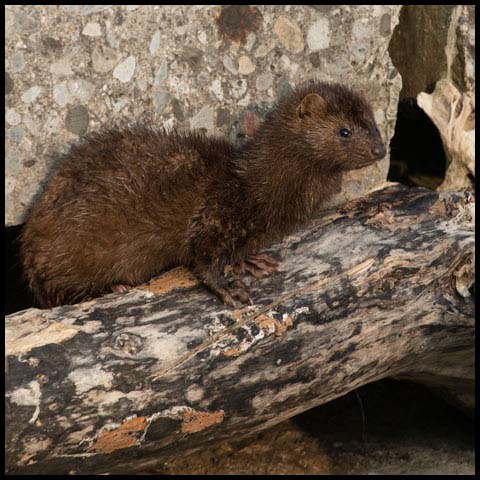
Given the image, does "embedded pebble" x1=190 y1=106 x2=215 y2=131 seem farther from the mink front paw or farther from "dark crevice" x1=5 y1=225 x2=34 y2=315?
"dark crevice" x1=5 y1=225 x2=34 y2=315

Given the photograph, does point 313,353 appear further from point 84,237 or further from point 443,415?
point 443,415

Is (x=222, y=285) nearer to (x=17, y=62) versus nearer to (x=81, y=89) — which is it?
(x=81, y=89)

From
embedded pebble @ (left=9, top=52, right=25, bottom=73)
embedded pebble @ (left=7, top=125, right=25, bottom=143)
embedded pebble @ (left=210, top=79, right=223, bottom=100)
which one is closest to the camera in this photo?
embedded pebble @ (left=9, top=52, right=25, bottom=73)

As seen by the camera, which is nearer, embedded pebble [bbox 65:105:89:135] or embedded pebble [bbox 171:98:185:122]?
embedded pebble [bbox 65:105:89:135]

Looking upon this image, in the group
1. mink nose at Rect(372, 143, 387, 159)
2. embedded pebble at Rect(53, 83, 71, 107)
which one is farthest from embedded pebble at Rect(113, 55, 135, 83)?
mink nose at Rect(372, 143, 387, 159)

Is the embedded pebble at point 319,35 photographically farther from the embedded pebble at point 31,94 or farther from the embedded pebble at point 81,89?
the embedded pebble at point 31,94

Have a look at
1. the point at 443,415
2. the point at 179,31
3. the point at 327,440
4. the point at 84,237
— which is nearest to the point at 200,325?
the point at 84,237

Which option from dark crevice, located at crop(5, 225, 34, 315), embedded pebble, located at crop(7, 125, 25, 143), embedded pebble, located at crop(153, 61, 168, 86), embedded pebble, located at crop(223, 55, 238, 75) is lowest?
dark crevice, located at crop(5, 225, 34, 315)
